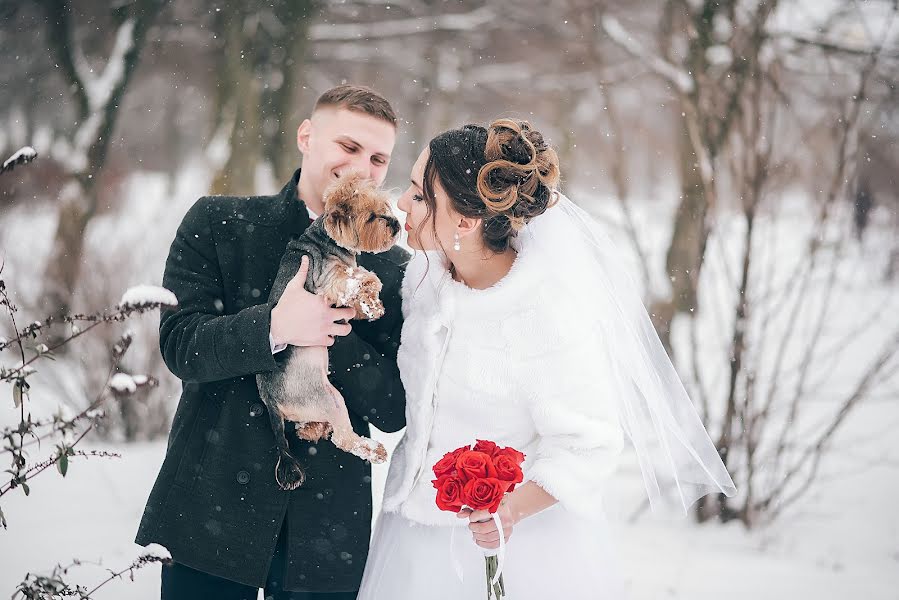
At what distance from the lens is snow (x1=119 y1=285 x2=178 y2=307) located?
6.31ft

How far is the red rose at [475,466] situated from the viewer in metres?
1.88

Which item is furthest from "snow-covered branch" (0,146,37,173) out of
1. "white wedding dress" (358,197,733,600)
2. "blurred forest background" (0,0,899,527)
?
"blurred forest background" (0,0,899,527)

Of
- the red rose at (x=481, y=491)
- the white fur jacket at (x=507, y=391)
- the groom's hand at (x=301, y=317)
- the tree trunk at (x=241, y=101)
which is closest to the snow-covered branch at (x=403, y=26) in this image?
the tree trunk at (x=241, y=101)

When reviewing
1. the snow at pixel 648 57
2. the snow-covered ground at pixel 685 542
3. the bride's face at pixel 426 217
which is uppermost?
the snow at pixel 648 57

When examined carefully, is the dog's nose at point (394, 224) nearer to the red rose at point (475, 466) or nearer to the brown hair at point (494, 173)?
the brown hair at point (494, 173)

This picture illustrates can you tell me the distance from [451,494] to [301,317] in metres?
0.78

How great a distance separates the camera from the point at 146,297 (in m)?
1.95

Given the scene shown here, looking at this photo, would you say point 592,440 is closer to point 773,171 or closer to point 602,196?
point 773,171

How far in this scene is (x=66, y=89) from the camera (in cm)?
809

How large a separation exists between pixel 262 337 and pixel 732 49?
4.72 m

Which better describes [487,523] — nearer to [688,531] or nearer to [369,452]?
[369,452]

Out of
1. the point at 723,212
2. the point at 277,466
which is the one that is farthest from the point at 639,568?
the point at 277,466

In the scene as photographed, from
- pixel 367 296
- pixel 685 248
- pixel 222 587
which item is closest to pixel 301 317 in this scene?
pixel 367 296

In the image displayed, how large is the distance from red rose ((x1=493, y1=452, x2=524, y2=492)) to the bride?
0.83 feet
